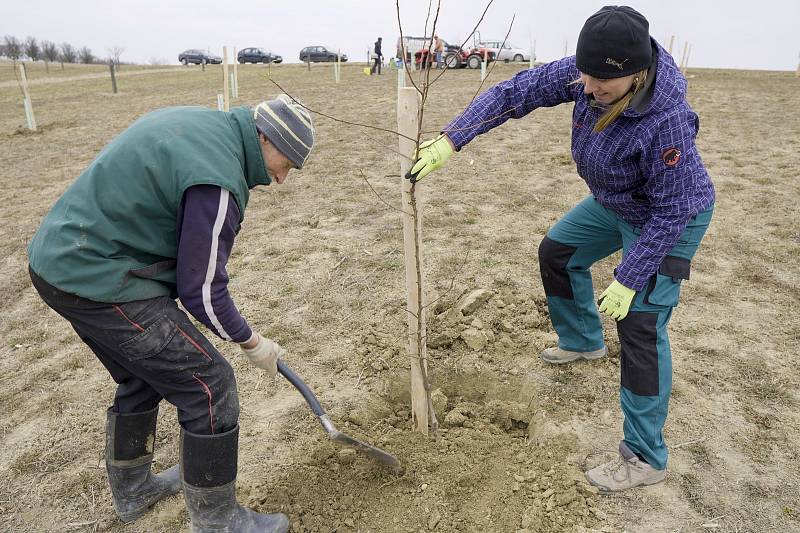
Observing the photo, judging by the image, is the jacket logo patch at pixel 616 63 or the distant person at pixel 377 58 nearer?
the jacket logo patch at pixel 616 63

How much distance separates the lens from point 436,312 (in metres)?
3.94

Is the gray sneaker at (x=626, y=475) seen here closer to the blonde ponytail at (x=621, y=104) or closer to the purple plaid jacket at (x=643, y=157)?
the purple plaid jacket at (x=643, y=157)

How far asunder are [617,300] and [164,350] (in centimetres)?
173

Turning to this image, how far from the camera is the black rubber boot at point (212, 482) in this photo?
208 cm

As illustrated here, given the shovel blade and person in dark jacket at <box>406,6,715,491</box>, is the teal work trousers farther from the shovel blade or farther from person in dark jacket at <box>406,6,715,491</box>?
the shovel blade

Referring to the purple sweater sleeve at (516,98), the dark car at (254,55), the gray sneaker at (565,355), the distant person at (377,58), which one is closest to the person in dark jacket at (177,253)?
the purple sweater sleeve at (516,98)

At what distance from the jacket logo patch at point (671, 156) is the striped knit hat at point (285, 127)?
1.31 m

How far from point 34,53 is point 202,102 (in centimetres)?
4135

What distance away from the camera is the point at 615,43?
2041mm

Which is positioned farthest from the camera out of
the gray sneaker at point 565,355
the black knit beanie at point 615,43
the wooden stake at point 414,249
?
the gray sneaker at point 565,355

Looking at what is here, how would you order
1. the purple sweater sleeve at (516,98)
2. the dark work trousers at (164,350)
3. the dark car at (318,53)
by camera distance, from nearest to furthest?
1. the dark work trousers at (164,350)
2. the purple sweater sleeve at (516,98)
3. the dark car at (318,53)

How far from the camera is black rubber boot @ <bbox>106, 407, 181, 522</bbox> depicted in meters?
2.38

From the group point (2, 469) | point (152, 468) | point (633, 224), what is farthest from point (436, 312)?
point (2, 469)

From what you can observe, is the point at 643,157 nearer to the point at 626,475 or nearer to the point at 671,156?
the point at 671,156
